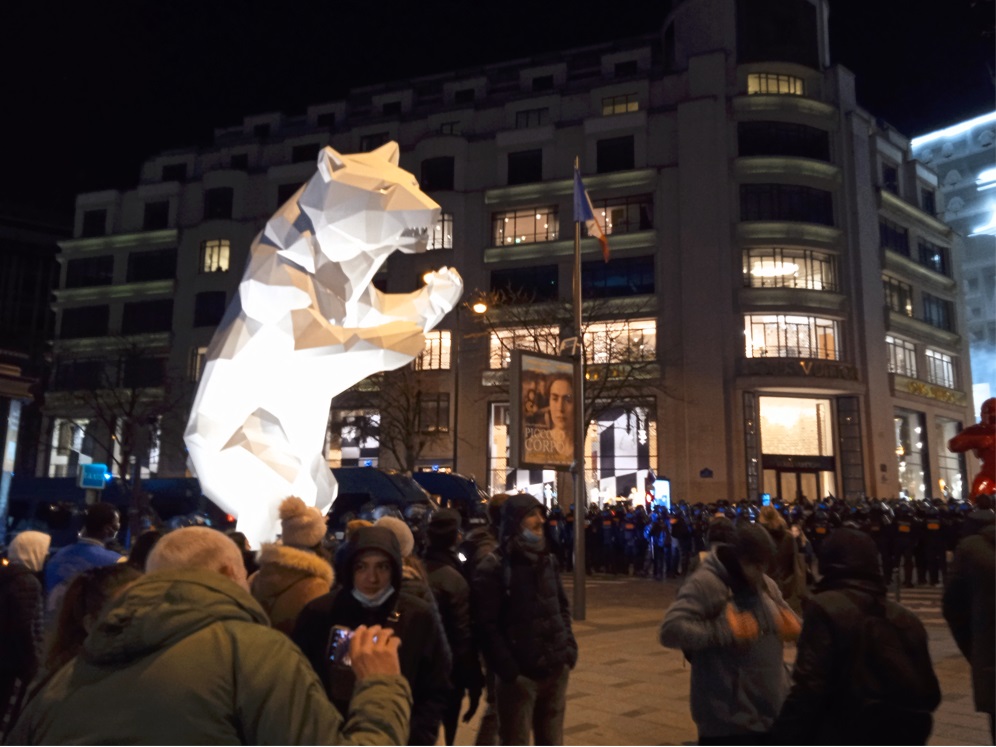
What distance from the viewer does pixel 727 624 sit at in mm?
4234

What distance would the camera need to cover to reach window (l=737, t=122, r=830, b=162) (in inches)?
1587

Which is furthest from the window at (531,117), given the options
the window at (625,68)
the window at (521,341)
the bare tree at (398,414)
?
the bare tree at (398,414)

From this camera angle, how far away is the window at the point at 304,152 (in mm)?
49969

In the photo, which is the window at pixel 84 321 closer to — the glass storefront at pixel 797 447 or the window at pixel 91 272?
the window at pixel 91 272

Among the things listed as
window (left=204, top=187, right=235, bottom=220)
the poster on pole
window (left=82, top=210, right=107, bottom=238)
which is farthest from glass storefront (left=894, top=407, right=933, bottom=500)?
window (left=82, top=210, right=107, bottom=238)

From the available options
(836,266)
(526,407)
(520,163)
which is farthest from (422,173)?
(526,407)

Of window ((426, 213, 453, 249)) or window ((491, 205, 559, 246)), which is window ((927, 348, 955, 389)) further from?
window ((426, 213, 453, 249))

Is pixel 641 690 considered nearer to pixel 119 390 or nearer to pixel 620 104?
pixel 620 104

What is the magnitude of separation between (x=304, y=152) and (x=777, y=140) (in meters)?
27.1

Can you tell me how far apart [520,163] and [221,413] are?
116ft

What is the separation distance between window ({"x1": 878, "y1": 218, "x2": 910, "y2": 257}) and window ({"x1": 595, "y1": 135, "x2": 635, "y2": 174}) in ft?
44.2

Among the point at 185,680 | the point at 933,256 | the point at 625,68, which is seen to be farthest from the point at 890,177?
the point at 185,680

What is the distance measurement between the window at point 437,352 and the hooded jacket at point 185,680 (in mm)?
40328

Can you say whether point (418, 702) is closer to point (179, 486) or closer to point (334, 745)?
point (334, 745)
